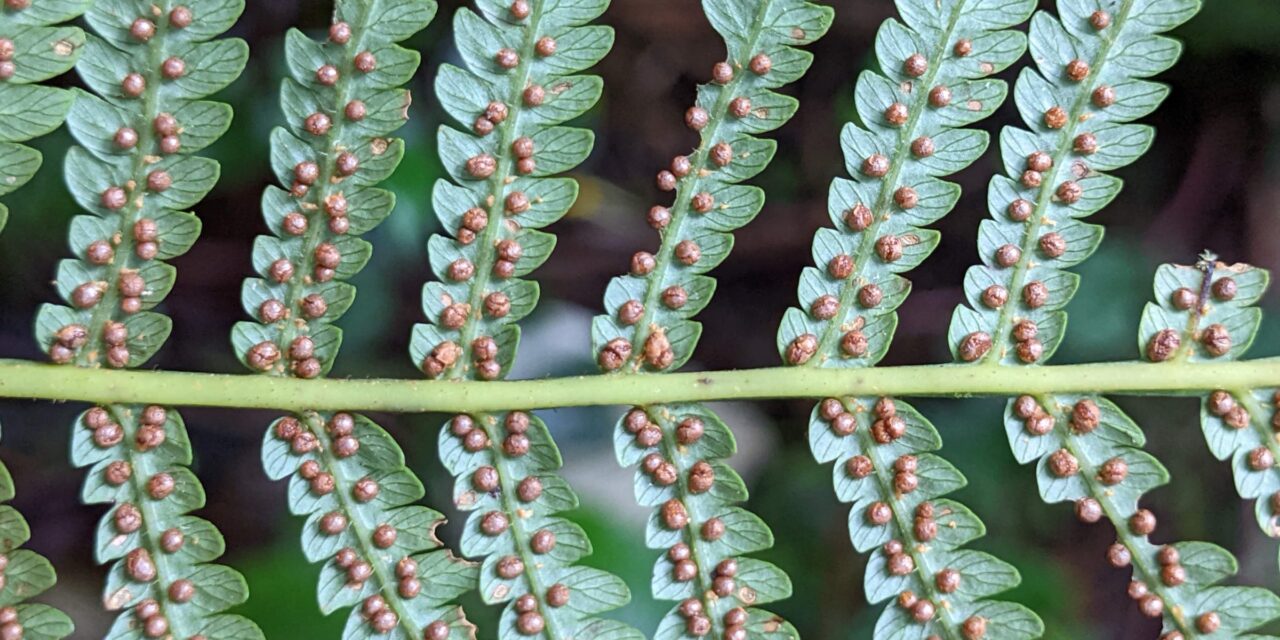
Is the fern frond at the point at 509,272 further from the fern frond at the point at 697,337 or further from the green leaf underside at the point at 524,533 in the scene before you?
the fern frond at the point at 697,337

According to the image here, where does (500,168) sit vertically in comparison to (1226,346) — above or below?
above

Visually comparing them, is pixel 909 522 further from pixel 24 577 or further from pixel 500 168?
pixel 24 577

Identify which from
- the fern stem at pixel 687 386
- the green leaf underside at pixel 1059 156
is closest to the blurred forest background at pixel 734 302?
the fern stem at pixel 687 386

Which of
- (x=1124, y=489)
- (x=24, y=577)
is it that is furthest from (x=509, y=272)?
(x=1124, y=489)

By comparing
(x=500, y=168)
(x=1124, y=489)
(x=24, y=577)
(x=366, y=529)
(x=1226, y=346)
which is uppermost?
(x=500, y=168)

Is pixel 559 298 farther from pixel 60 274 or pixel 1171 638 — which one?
pixel 1171 638

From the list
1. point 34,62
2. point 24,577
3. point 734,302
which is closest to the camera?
point 34,62
